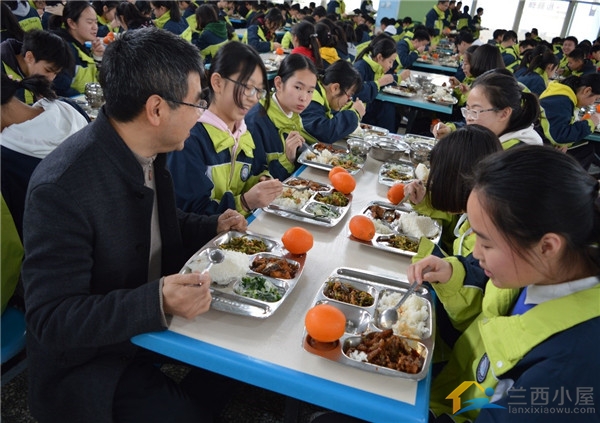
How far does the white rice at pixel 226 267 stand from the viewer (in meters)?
1.39

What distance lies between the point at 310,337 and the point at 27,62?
2.85 meters

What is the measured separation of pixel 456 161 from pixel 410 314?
772 millimetres

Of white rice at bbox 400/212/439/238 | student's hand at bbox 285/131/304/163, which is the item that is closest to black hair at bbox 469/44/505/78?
student's hand at bbox 285/131/304/163

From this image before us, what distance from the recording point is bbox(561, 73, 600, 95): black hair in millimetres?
4258

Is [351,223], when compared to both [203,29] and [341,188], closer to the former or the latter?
[341,188]

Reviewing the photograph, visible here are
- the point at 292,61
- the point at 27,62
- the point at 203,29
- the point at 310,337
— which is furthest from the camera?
the point at 203,29

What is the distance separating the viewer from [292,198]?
2059mm

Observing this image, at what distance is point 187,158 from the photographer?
192cm

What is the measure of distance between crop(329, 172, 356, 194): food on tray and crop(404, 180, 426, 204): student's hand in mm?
297

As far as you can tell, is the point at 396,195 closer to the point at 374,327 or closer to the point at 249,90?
the point at 249,90

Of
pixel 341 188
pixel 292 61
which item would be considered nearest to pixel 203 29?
pixel 292 61

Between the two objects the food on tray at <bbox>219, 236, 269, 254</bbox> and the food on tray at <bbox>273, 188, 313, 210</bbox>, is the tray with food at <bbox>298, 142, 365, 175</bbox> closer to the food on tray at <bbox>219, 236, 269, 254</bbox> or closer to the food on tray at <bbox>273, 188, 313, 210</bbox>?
the food on tray at <bbox>273, 188, 313, 210</bbox>

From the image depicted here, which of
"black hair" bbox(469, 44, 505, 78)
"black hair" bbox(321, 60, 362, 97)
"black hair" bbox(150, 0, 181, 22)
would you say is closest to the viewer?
"black hair" bbox(321, 60, 362, 97)

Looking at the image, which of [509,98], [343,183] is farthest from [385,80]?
[343,183]
